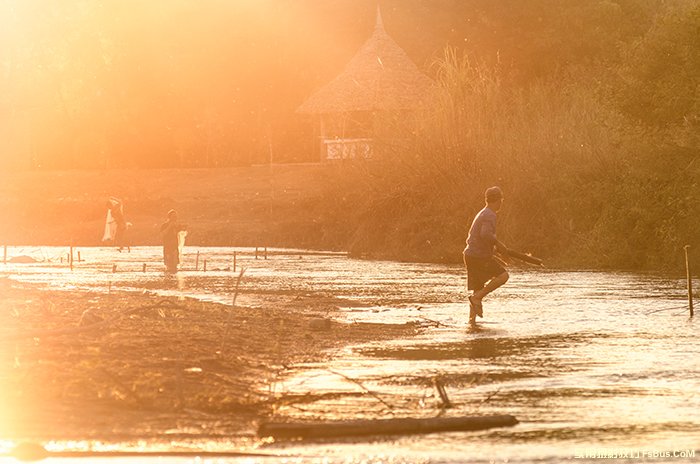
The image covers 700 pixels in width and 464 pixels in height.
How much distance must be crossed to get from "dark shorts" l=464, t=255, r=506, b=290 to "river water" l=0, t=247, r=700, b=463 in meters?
0.59

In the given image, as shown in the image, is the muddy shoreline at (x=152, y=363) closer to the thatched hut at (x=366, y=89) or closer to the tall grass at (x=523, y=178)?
the tall grass at (x=523, y=178)

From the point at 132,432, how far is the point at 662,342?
8.19m

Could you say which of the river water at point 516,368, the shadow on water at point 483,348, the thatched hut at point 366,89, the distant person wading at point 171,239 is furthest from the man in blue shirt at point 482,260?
the thatched hut at point 366,89

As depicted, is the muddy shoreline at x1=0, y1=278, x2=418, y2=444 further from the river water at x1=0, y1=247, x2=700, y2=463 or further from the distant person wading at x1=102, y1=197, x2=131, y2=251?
the distant person wading at x1=102, y1=197, x2=131, y2=251

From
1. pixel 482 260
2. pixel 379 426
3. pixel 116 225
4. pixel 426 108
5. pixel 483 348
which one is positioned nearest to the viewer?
pixel 379 426

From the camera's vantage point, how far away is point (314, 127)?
64062mm

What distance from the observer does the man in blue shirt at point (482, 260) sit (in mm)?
19344

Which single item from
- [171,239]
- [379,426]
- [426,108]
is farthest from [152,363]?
[426,108]

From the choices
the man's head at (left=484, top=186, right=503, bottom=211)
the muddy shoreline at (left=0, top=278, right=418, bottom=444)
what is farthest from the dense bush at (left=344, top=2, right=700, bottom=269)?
the muddy shoreline at (left=0, top=278, right=418, bottom=444)

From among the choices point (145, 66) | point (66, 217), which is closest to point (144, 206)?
point (66, 217)

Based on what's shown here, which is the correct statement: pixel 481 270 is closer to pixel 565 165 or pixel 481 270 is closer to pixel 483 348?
pixel 483 348

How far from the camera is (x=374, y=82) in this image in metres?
58.9

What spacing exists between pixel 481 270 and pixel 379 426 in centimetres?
950

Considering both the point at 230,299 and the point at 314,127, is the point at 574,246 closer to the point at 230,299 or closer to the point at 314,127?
the point at 230,299
